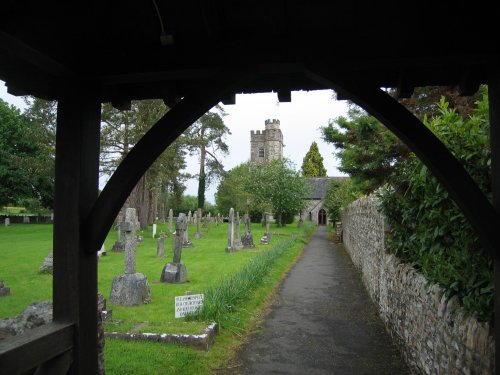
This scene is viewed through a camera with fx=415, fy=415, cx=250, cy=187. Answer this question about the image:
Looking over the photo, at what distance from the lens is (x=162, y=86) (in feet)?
12.1

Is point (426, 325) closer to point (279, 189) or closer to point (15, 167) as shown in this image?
point (279, 189)

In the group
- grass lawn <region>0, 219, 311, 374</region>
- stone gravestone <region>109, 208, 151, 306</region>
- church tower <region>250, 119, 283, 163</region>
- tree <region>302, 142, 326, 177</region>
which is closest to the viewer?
grass lawn <region>0, 219, 311, 374</region>

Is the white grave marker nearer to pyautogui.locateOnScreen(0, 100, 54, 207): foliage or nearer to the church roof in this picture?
pyautogui.locateOnScreen(0, 100, 54, 207): foliage

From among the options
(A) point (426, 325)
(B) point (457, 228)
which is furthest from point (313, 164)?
(B) point (457, 228)

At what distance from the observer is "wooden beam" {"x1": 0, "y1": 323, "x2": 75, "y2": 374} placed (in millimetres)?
2605

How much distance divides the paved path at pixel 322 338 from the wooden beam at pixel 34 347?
305cm

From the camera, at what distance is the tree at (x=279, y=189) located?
1468 inches

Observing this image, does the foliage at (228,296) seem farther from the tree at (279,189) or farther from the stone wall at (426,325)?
the tree at (279,189)

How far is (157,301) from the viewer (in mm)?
9055

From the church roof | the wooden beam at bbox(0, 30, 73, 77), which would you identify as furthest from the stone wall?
the church roof

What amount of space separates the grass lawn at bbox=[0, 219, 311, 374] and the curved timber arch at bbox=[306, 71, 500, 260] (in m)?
4.01

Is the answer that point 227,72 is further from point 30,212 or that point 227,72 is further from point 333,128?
point 30,212

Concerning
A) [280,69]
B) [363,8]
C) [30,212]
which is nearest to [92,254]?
[280,69]

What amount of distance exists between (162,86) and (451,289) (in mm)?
3285
